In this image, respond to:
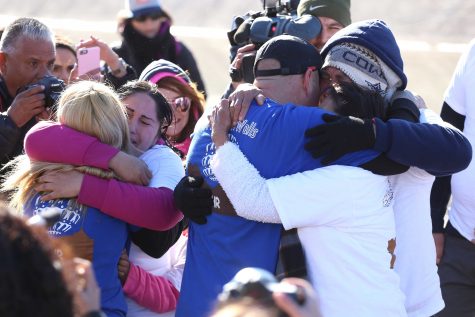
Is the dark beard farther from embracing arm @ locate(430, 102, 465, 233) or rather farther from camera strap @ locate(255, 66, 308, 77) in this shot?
camera strap @ locate(255, 66, 308, 77)

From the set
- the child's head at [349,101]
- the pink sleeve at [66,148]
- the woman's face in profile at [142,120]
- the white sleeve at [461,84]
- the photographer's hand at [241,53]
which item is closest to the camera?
the child's head at [349,101]

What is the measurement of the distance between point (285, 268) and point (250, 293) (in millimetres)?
1200

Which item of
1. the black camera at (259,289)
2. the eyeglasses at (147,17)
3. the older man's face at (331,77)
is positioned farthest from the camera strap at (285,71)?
the eyeglasses at (147,17)

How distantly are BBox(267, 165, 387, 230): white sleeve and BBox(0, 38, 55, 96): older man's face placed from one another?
6.74ft

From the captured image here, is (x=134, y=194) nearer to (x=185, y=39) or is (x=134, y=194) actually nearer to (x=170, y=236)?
(x=170, y=236)

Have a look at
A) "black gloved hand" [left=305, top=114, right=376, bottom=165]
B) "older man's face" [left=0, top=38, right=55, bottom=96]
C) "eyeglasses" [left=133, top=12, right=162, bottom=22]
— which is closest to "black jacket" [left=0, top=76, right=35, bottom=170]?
"older man's face" [left=0, top=38, right=55, bottom=96]

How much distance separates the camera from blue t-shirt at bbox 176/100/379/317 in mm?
3059

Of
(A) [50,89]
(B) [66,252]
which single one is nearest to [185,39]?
(A) [50,89]

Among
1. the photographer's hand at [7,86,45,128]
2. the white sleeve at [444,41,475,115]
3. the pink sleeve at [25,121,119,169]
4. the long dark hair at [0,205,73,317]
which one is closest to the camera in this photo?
the long dark hair at [0,205,73,317]

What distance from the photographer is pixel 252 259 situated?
3.10 meters

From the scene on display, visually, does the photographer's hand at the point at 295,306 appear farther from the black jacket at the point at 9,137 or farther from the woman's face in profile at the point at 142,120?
the black jacket at the point at 9,137

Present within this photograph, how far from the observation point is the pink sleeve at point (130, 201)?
131 inches

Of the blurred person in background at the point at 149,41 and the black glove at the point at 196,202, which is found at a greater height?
the black glove at the point at 196,202

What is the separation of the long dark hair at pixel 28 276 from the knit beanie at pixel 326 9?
349 centimetres
